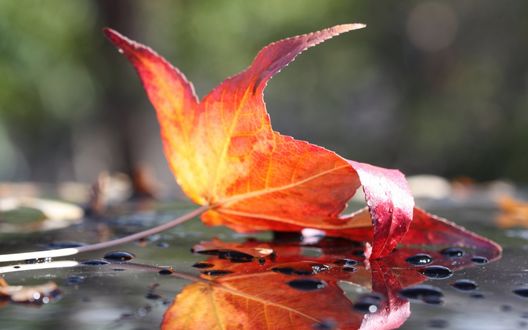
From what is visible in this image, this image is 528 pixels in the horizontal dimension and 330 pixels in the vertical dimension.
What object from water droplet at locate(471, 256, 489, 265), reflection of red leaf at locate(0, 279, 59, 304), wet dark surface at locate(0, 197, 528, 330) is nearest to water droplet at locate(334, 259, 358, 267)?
wet dark surface at locate(0, 197, 528, 330)

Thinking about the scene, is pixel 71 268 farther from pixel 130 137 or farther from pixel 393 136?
pixel 393 136

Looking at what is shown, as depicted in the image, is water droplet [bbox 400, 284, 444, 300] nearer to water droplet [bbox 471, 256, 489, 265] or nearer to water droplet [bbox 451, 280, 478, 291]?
water droplet [bbox 451, 280, 478, 291]

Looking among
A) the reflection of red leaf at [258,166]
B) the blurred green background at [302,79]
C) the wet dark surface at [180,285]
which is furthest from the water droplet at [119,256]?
the blurred green background at [302,79]

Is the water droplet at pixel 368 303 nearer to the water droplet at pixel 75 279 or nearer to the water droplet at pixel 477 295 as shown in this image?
the water droplet at pixel 477 295

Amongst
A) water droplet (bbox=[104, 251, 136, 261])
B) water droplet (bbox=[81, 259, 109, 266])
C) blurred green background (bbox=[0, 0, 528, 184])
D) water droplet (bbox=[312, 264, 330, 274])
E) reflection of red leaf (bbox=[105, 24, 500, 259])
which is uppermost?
blurred green background (bbox=[0, 0, 528, 184])

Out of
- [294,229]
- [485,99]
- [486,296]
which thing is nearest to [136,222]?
[294,229]
